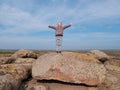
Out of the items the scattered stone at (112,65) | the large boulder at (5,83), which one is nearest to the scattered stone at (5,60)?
the large boulder at (5,83)

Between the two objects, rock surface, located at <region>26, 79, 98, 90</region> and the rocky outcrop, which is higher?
the rocky outcrop

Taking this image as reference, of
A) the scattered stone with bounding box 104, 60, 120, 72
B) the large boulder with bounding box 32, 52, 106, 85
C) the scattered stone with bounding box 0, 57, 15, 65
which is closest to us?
the large boulder with bounding box 32, 52, 106, 85

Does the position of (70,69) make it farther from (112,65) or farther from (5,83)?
(5,83)

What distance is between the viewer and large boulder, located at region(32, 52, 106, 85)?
1431cm

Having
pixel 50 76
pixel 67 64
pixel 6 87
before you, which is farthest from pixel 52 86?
pixel 6 87

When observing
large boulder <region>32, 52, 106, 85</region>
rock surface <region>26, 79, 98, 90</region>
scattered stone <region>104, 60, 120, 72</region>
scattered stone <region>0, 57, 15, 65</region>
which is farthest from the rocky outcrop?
Result: scattered stone <region>0, 57, 15, 65</region>

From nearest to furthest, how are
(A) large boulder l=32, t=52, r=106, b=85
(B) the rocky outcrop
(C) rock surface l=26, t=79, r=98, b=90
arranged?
(C) rock surface l=26, t=79, r=98, b=90 → (A) large boulder l=32, t=52, r=106, b=85 → (B) the rocky outcrop

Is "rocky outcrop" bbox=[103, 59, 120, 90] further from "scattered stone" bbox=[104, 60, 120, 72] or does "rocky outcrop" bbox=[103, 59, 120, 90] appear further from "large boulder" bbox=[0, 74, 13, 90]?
"large boulder" bbox=[0, 74, 13, 90]

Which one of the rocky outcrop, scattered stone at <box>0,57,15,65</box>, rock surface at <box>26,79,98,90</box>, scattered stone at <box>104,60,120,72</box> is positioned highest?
scattered stone at <box>0,57,15,65</box>

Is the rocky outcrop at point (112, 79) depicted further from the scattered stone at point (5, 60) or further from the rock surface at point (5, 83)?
the scattered stone at point (5, 60)

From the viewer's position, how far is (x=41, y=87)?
14.0 m

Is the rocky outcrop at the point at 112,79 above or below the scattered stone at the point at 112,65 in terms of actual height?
below

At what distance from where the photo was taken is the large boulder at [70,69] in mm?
14312

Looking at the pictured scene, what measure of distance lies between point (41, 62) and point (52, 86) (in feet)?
5.77
